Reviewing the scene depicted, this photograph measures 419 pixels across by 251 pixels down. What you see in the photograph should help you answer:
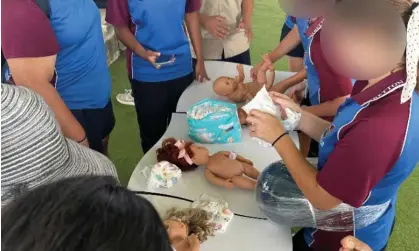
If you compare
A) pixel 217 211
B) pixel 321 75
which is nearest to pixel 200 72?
pixel 321 75

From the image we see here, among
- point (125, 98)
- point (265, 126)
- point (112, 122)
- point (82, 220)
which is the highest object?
point (82, 220)

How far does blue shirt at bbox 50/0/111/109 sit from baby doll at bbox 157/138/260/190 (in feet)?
0.97

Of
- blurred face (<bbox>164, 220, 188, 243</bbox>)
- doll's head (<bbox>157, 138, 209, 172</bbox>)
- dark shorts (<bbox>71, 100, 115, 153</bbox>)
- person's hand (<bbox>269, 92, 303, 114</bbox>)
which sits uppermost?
person's hand (<bbox>269, 92, 303, 114</bbox>)

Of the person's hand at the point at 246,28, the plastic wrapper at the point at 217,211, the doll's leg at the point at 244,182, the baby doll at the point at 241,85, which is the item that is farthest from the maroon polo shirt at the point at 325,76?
the person's hand at the point at 246,28

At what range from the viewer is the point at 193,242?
977mm

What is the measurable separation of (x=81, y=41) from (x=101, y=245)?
0.90 metres

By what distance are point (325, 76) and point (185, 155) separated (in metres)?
0.47

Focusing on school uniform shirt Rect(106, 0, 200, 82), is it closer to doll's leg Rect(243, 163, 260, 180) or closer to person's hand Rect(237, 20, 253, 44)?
person's hand Rect(237, 20, 253, 44)

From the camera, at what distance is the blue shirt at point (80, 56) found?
1.15 metres

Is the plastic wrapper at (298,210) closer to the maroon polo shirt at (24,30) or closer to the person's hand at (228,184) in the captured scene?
the person's hand at (228,184)

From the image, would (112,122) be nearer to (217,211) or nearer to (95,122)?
(95,122)

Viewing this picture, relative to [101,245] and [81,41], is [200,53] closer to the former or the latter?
[81,41]

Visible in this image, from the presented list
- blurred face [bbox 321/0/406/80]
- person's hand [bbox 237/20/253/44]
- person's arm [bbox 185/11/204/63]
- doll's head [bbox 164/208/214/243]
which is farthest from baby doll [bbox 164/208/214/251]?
person's hand [bbox 237/20/253/44]

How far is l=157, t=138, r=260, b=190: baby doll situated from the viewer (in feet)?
3.87
